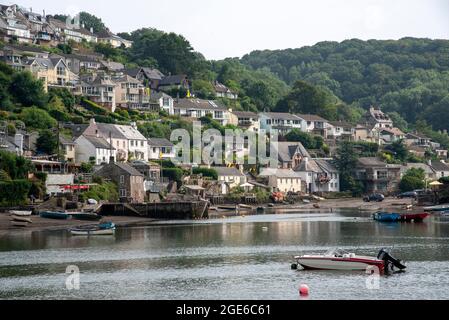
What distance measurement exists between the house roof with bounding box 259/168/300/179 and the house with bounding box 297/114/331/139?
26.7 m

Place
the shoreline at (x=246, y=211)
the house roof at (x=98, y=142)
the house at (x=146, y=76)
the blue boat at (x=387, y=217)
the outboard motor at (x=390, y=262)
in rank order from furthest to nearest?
1. the house at (x=146, y=76)
2. the house roof at (x=98, y=142)
3. the blue boat at (x=387, y=217)
4. the shoreline at (x=246, y=211)
5. the outboard motor at (x=390, y=262)

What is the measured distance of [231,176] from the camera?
132250 millimetres

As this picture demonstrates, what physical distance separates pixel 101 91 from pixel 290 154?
3144 cm

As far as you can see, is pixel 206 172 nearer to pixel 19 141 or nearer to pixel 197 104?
pixel 19 141

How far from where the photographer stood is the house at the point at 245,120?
15925cm

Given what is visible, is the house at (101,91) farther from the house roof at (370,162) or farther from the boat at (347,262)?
the boat at (347,262)

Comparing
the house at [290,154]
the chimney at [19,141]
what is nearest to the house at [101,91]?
the house at [290,154]

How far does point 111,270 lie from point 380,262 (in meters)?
15.9

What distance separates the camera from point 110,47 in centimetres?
18312

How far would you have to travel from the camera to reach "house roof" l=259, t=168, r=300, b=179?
456 feet

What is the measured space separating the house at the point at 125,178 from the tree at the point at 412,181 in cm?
5296

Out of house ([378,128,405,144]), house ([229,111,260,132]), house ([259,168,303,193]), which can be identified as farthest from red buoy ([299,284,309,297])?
house ([378,128,405,144])

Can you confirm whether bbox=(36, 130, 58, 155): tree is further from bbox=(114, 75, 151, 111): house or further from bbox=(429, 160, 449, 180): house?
bbox=(429, 160, 449, 180): house
